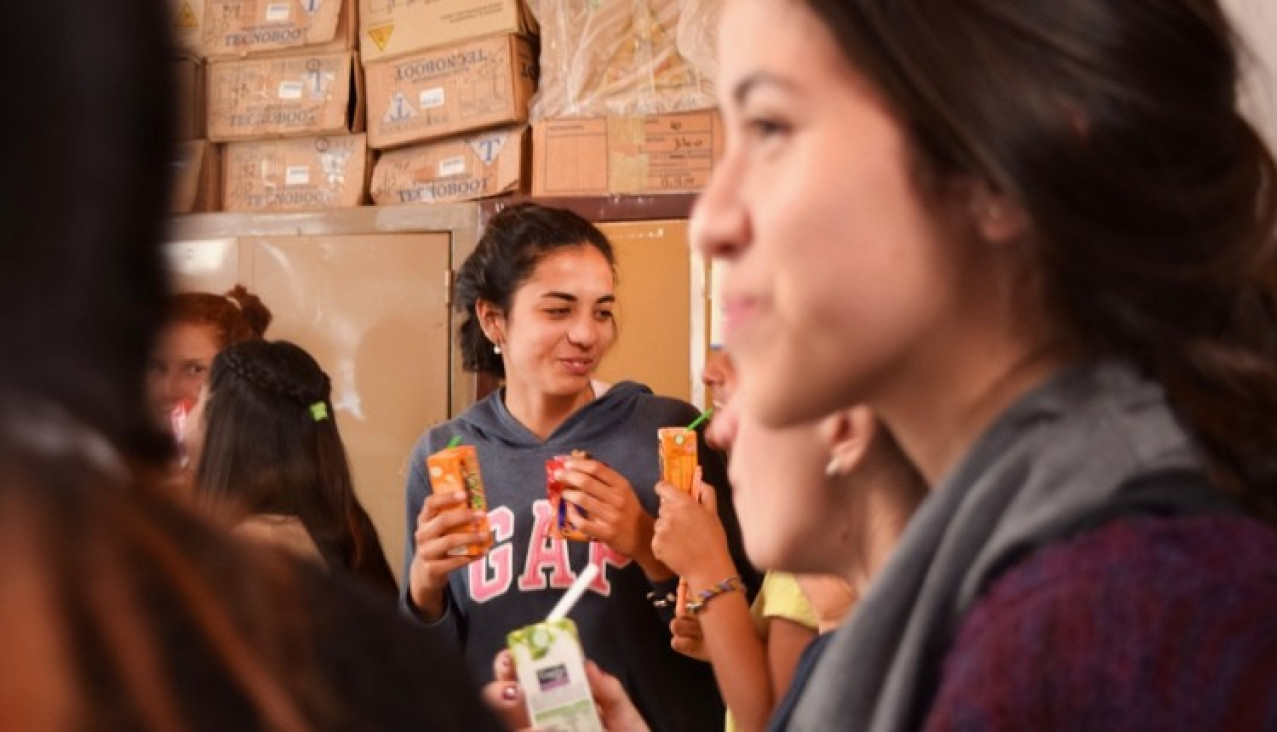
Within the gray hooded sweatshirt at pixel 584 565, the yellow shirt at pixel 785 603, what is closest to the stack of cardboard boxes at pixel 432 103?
the gray hooded sweatshirt at pixel 584 565

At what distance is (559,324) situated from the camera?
8.32ft

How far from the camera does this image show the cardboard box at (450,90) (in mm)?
3629

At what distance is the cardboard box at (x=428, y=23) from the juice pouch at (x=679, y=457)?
181cm

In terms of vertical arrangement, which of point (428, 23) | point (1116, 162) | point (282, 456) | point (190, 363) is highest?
point (428, 23)

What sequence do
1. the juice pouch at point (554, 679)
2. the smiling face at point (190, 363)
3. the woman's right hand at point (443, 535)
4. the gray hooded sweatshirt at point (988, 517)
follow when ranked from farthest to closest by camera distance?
the smiling face at point (190, 363), the woman's right hand at point (443, 535), the juice pouch at point (554, 679), the gray hooded sweatshirt at point (988, 517)

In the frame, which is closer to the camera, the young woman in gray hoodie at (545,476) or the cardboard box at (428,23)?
the young woman in gray hoodie at (545,476)

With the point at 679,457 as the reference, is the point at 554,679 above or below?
below

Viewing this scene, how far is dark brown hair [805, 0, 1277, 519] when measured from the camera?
665 mm

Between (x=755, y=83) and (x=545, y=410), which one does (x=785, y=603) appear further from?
(x=755, y=83)

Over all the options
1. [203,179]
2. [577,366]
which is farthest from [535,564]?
[203,179]

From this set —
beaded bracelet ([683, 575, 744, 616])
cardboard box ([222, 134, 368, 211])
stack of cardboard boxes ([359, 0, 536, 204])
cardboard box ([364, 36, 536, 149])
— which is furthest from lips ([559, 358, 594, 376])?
cardboard box ([222, 134, 368, 211])

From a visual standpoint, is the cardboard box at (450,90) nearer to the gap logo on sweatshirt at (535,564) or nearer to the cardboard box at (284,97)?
the cardboard box at (284,97)

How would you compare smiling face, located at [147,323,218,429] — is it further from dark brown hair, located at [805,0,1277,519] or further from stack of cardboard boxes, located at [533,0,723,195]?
dark brown hair, located at [805,0,1277,519]

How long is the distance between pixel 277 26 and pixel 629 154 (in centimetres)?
129
